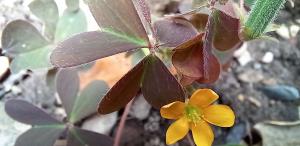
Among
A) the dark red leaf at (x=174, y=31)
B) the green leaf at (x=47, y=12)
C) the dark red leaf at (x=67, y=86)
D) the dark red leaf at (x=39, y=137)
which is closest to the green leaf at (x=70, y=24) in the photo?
the green leaf at (x=47, y=12)

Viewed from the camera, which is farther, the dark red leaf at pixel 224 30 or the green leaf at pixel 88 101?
the green leaf at pixel 88 101

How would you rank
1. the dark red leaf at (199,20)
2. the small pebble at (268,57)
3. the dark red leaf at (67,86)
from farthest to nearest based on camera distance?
the small pebble at (268,57)
the dark red leaf at (67,86)
the dark red leaf at (199,20)

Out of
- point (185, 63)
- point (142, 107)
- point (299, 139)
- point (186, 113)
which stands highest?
point (185, 63)

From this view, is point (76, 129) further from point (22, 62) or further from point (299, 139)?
point (299, 139)

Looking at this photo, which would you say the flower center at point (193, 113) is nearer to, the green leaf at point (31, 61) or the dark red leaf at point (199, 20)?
the dark red leaf at point (199, 20)

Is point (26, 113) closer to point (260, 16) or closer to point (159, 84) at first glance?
point (159, 84)

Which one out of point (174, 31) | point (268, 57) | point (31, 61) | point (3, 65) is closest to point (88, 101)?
point (31, 61)

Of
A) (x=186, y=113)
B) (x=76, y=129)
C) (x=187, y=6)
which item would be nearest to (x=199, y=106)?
(x=186, y=113)

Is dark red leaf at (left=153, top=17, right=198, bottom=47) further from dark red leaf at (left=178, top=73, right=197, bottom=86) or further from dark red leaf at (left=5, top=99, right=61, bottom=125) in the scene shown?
dark red leaf at (left=5, top=99, right=61, bottom=125)
